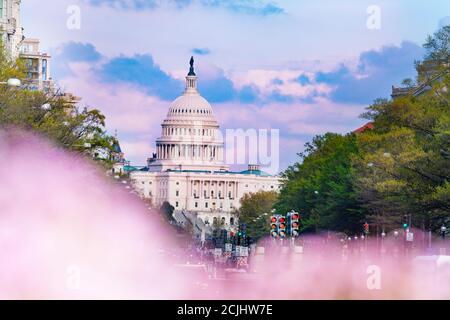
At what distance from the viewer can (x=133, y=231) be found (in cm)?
4309

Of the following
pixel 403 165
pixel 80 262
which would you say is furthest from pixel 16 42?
pixel 80 262

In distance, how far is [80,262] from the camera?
33500 millimetres

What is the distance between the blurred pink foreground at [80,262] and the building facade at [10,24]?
71.8 m

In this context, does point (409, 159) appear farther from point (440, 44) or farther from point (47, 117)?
point (47, 117)

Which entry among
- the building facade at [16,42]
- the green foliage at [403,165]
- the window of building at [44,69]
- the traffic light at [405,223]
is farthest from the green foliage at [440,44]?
the window of building at [44,69]

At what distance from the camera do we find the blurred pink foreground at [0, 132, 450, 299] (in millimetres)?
30531

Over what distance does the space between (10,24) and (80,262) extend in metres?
91.0

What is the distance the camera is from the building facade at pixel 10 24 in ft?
390

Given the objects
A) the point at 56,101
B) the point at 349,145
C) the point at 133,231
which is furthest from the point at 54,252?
the point at 349,145

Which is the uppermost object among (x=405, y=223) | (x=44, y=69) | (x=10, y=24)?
(x=44, y=69)

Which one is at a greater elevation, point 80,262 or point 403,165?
point 403,165

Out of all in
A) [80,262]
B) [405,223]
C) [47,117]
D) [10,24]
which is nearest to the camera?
[80,262]

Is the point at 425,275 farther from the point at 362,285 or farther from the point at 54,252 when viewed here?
the point at 54,252
